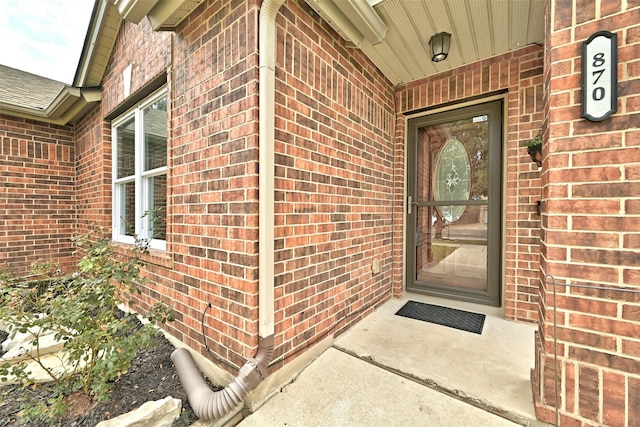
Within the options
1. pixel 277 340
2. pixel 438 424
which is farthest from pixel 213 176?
pixel 438 424

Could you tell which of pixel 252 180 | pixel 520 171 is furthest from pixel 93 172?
pixel 520 171

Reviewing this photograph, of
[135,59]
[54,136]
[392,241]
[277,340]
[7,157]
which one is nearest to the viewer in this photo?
[277,340]

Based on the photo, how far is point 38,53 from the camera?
19.4 feet

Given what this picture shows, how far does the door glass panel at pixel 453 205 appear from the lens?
3.00 m

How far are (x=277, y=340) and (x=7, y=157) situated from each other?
486 cm

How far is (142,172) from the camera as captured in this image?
9.16ft

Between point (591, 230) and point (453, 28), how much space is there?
6.66 feet

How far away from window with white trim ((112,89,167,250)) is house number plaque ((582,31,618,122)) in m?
2.97

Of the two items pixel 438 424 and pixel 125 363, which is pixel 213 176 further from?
pixel 438 424

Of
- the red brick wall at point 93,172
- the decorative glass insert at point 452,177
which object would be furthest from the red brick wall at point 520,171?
the red brick wall at point 93,172

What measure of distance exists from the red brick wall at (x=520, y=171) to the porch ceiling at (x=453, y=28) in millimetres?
189

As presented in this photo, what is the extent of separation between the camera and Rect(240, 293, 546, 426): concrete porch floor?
145cm

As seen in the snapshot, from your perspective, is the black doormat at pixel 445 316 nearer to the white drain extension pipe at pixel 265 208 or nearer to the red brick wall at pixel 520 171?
the red brick wall at pixel 520 171

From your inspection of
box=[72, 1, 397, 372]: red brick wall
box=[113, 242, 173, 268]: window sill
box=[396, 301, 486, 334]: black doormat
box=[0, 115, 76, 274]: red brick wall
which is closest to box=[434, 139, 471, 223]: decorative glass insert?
box=[396, 301, 486, 334]: black doormat
